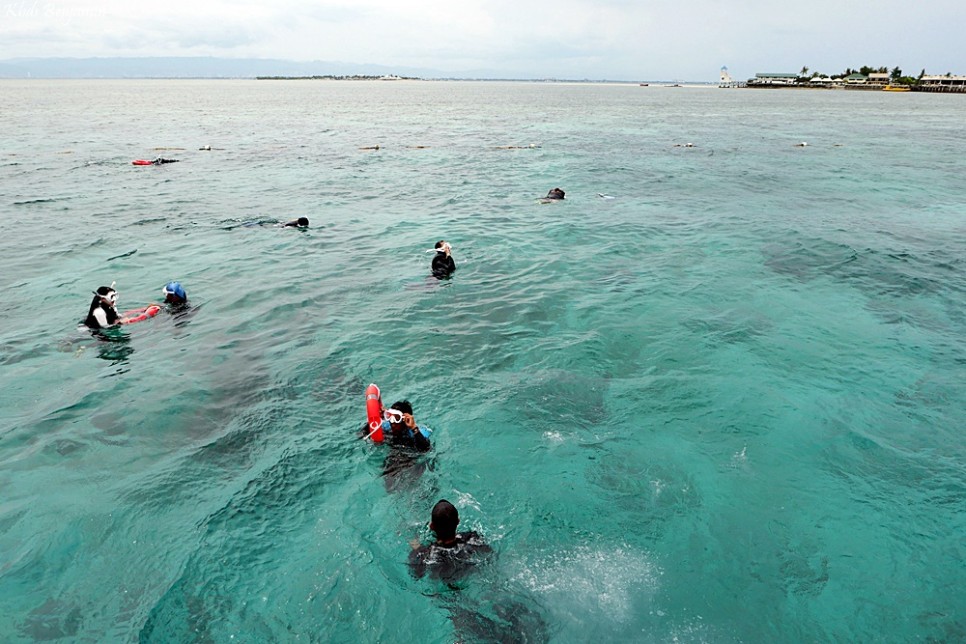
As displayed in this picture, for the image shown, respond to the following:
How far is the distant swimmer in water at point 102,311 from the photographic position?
1455cm

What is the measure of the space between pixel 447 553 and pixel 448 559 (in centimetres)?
8

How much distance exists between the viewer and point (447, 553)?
777 centimetres

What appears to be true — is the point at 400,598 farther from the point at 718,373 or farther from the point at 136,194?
the point at 136,194

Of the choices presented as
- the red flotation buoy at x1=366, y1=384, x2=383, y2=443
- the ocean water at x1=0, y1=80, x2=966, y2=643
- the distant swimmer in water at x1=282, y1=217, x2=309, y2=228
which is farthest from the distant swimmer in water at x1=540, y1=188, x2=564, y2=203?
the red flotation buoy at x1=366, y1=384, x2=383, y2=443

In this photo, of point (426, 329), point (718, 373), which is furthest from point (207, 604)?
point (718, 373)

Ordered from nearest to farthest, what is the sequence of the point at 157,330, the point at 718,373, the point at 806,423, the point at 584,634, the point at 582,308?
the point at 584,634
the point at 806,423
the point at 718,373
the point at 157,330
the point at 582,308

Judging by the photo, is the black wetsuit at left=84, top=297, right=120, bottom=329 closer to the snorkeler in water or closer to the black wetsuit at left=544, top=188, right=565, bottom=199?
the snorkeler in water

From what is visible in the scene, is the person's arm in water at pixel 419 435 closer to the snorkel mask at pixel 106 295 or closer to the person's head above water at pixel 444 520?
the person's head above water at pixel 444 520

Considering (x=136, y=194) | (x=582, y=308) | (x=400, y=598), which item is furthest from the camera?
(x=136, y=194)

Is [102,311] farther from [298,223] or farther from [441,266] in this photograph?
[298,223]

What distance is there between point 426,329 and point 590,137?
52.0 meters

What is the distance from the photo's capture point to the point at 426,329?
604 inches

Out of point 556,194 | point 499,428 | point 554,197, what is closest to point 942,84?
point 556,194

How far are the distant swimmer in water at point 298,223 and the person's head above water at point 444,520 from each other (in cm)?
2003
